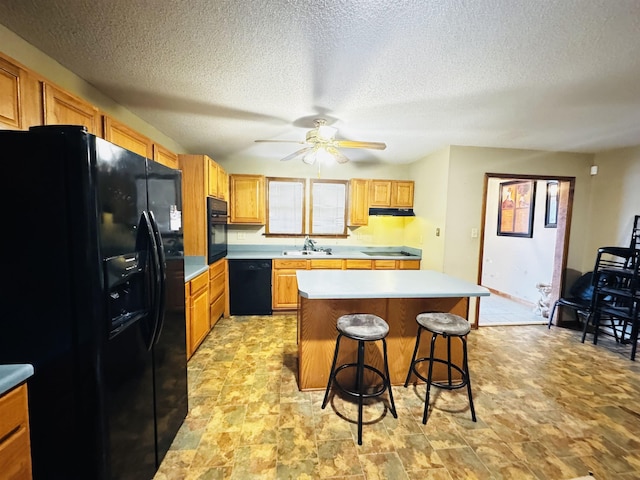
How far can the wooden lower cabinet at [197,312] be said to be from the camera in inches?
98.8

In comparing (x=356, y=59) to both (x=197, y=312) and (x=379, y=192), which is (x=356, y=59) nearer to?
(x=197, y=312)

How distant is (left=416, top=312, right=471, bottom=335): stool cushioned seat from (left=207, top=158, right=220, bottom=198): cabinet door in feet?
8.55

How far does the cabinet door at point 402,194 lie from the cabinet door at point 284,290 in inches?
79.3

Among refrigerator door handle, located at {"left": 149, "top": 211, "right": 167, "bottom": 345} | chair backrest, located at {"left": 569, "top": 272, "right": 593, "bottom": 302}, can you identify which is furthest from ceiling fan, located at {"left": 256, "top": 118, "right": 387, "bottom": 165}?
chair backrest, located at {"left": 569, "top": 272, "right": 593, "bottom": 302}

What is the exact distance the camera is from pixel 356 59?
5.07ft

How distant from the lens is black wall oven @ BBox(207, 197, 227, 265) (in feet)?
9.99

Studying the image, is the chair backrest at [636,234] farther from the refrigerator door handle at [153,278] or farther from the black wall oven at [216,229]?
the black wall oven at [216,229]

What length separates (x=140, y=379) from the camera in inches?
50.7

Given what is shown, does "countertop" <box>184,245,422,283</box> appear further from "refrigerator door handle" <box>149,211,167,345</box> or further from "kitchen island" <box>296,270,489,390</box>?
"refrigerator door handle" <box>149,211,167,345</box>

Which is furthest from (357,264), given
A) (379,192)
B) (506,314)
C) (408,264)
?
(506,314)

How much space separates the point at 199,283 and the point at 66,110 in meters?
1.75

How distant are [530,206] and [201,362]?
18.2 feet

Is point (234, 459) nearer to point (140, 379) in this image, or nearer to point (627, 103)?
point (140, 379)

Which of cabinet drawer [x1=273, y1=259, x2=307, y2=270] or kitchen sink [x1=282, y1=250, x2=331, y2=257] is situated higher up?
kitchen sink [x1=282, y1=250, x2=331, y2=257]
